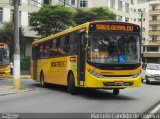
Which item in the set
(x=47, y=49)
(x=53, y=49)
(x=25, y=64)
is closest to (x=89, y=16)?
(x=25, y=64)

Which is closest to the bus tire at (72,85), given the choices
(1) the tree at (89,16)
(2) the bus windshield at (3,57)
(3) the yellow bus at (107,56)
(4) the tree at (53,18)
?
(3) the yellow bus at (107,56)

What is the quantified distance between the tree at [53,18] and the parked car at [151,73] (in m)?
21.2

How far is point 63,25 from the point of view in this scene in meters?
53.9

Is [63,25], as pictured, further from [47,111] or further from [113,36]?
[47,111]

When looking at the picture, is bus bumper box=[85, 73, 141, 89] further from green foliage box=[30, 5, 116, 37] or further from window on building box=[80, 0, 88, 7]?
Result: window on building box=[80, 0, 88, 7]

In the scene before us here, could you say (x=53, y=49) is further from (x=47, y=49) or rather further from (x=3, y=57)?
(x=3, y=57)

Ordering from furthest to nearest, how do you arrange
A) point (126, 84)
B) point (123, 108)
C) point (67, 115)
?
point (126, 84), point (123, 108), point (67, 115)

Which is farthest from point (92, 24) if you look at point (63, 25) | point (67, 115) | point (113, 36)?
point (63, 25)

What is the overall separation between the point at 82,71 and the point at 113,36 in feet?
6.57

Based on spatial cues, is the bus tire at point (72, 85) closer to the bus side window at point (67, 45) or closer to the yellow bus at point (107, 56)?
the yellow bus at point (107, 56)

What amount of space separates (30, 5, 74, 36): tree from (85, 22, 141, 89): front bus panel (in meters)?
35.1

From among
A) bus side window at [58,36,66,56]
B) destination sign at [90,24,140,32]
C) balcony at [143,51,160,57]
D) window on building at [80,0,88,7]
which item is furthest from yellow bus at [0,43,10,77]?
balcony at [143,51,160,57]

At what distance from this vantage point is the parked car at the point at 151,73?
3217 cm

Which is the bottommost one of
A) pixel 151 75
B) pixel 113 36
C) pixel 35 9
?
pixel 151 75
